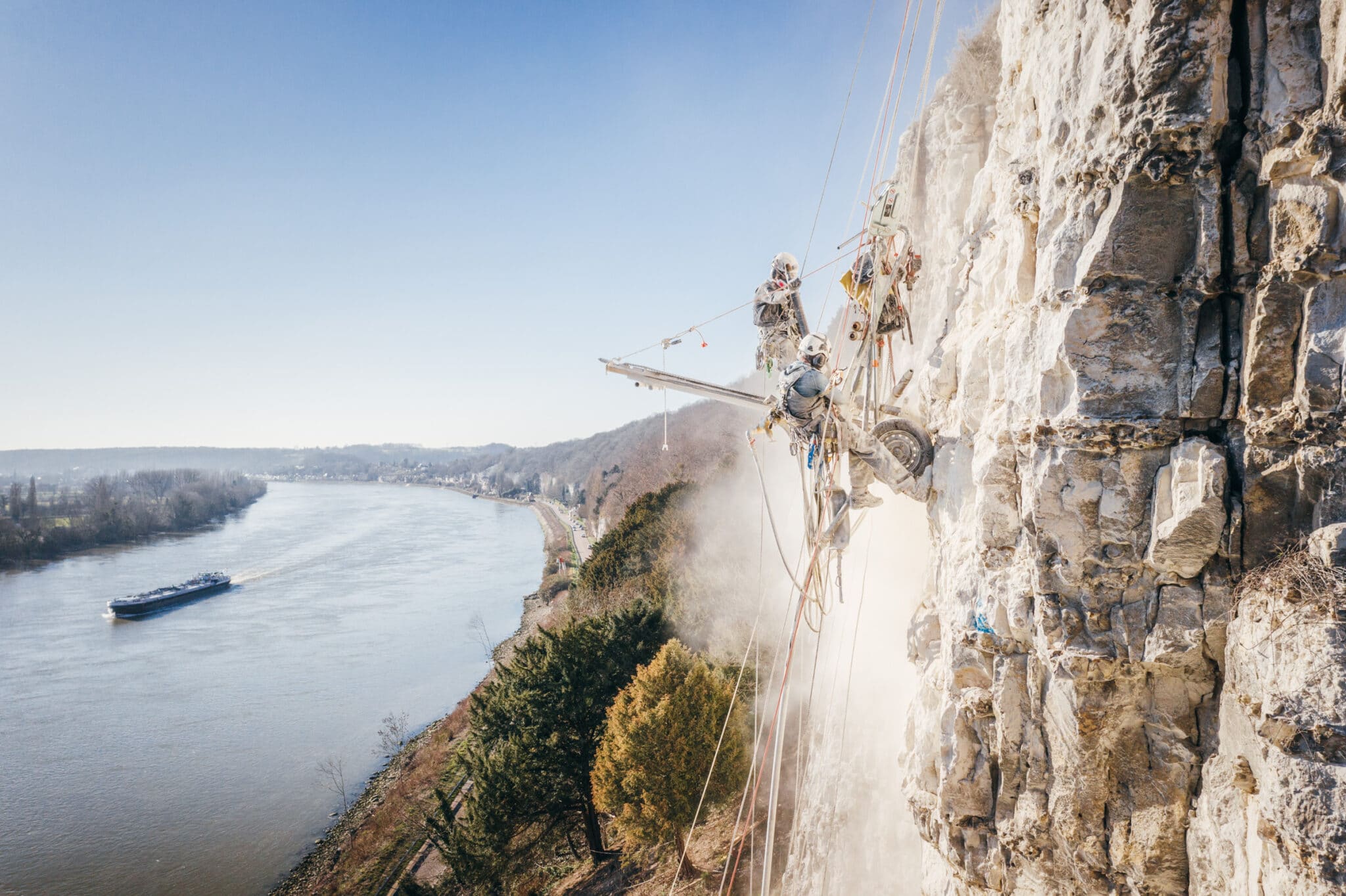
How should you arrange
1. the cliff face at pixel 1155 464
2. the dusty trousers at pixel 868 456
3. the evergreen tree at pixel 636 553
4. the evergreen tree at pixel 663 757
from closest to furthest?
the cliff face at pixel 1155 464, the dusty trousers at pixel 868 456, the evergreen tree at pixel 663 757, the evergreen tree at pixel 636 553

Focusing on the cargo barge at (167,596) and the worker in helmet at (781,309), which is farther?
the cargo barge at (167,596)

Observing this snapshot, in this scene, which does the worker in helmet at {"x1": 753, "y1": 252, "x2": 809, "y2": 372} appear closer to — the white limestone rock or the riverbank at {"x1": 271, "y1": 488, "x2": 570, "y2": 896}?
the white limestone rock

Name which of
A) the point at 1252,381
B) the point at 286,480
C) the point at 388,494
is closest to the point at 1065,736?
the point at 1252,381

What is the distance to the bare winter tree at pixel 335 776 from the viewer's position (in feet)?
67.0

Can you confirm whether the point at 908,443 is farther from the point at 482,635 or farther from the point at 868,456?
the point at 482,635

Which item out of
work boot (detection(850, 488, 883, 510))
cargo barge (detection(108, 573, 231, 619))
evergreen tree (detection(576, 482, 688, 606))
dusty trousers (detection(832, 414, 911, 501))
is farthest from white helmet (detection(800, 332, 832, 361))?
cargo barge (detection(108, 573, 231, 619))

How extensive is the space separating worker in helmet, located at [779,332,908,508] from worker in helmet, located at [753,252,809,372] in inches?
50.0

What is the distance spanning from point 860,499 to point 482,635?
31618 mm

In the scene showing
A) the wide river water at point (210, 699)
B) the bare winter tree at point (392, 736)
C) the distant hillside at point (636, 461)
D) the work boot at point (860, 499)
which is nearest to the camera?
the work boot at point (860, 499)

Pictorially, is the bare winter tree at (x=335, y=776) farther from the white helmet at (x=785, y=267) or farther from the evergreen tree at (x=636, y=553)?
the white helmet at (x=785, y=267)

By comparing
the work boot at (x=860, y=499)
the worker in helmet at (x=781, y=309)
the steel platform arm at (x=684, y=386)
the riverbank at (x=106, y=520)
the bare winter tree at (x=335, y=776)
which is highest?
the worker in helmet at (x=781, y=309)

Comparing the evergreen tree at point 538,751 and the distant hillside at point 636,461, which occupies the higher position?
the distant hillside at point 636,461

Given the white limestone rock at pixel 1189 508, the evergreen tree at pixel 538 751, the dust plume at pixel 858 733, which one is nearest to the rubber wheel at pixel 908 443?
the dust plume at pixel 858 733

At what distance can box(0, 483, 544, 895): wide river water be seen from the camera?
18453 mm
